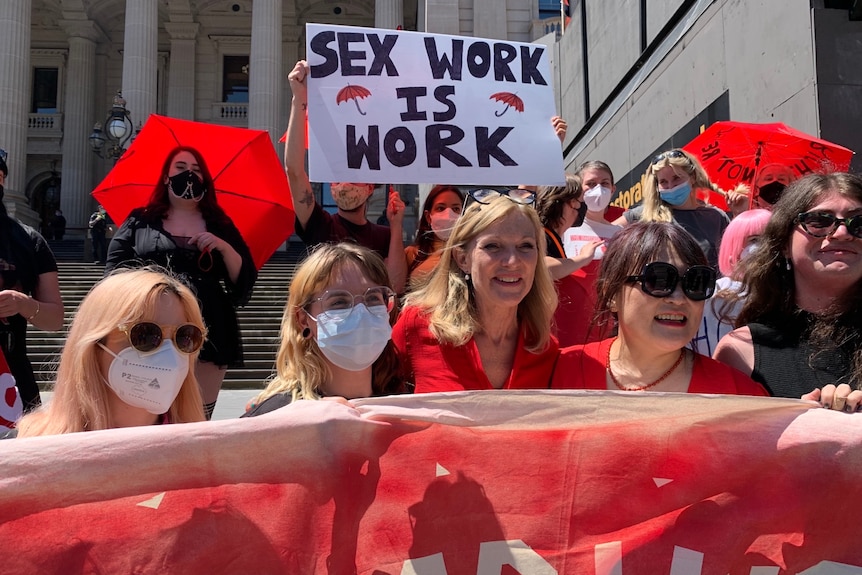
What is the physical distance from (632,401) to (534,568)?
47cm

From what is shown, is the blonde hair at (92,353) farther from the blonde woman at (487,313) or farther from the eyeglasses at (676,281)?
the eyeglasses at (676,281)

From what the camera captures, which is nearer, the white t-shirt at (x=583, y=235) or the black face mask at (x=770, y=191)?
the white t-shirt at (x=583, y=235)

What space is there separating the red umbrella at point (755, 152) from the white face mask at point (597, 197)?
1.17 meters

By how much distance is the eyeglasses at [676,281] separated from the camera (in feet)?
7.61

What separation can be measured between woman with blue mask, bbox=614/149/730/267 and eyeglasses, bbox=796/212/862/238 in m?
2.08

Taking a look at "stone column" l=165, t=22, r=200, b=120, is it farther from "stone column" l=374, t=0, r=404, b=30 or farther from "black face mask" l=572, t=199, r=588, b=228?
"black face mask" l=572, t=199, r=588, b=228

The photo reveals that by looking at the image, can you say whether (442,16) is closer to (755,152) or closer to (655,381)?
(755,152)

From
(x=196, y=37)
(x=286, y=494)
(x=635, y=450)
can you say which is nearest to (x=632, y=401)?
(x=635, y=450)

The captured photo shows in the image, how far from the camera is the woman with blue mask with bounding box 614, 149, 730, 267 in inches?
181

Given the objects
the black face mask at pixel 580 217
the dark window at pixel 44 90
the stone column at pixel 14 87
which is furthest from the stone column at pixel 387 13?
the black face mask at pixel 580 217

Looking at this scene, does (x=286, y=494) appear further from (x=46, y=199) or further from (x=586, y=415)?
(x=46, y=199)

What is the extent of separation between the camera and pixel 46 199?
3781cm

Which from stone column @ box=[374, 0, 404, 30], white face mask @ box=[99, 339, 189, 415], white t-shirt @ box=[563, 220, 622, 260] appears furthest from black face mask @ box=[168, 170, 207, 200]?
stone column @ box=[374, 0, 404, 30]

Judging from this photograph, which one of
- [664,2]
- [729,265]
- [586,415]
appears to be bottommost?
[586,415]
